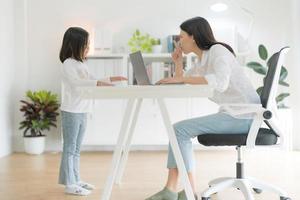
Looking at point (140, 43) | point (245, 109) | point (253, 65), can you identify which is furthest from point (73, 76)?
point (253, 65)

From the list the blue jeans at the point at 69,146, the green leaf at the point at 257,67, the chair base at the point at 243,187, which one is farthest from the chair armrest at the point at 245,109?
the green leaf at the point at 257,67

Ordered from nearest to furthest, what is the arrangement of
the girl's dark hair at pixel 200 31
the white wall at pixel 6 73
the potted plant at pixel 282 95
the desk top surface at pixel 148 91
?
the desk top surface at pixel 148 91 < the girl's dark hair at pixel 200 31 < the white wall at pixel 6 73 < the potted plant at pixel 282 95

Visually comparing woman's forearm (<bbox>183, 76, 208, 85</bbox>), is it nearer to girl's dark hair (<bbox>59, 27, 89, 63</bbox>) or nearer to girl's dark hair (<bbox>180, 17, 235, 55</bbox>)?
girl's dark hair (<bbox>180, 17, 235, 55</bbox>)

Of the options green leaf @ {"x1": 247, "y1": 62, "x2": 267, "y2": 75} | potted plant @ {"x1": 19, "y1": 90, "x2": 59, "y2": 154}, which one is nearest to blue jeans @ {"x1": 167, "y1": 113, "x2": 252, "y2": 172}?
green leaf @ {"x1": 247, "y1": 62, "x2": 267, "y2": 75}

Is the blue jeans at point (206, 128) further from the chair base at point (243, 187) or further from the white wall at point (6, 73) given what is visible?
the white wall at point (6, 73)

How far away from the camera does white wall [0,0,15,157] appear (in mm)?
3906

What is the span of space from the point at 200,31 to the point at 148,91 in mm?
631

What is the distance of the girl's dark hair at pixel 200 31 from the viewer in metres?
2.08

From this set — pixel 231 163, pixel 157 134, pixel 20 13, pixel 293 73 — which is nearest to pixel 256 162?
pixel 231 163

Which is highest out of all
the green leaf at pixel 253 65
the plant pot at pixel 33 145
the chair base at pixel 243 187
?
the green leaf at pixel 253 65

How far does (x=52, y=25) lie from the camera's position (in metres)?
4.31

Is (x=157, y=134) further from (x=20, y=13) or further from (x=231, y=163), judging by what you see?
(x=20, y=13)

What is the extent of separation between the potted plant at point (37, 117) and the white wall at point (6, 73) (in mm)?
174

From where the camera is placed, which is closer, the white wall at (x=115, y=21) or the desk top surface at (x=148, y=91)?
the desk top surface at (x=148, y=91)
